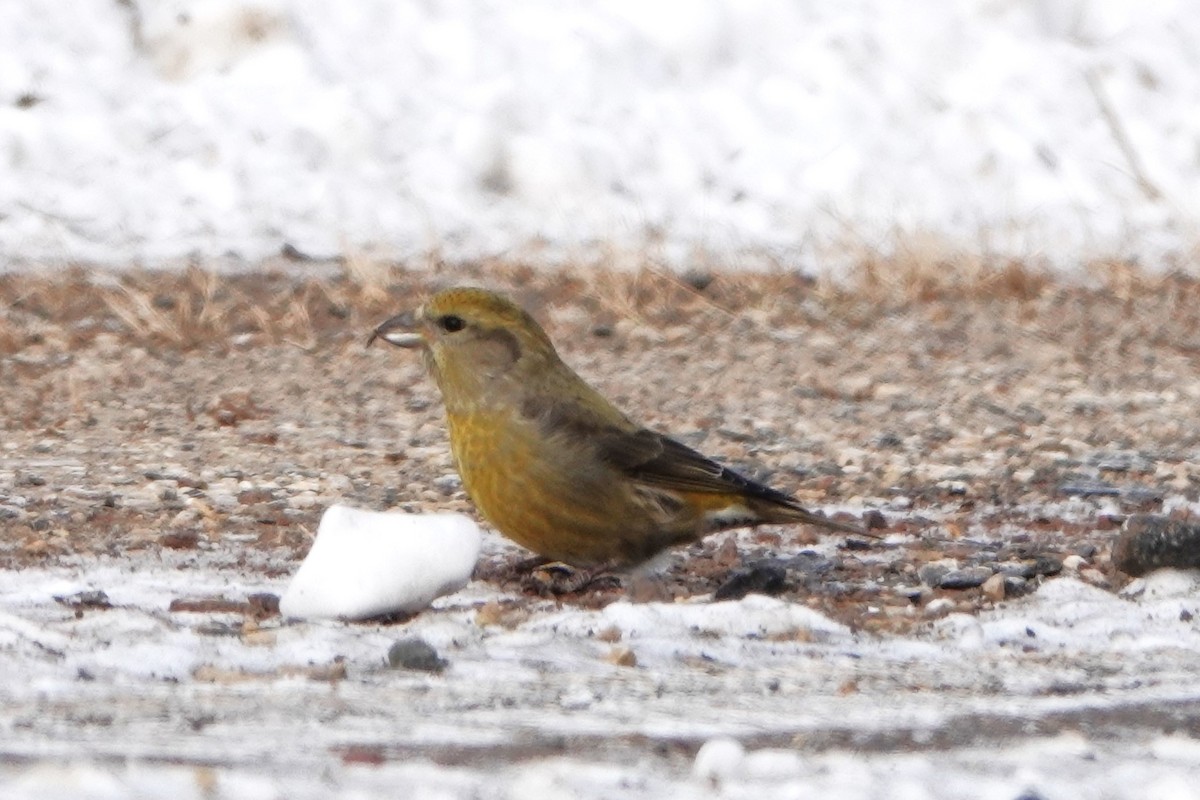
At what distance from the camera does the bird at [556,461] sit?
18.7 ft

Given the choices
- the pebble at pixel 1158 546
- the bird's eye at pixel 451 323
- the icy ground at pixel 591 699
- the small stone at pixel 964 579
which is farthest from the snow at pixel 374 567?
the pebble at pixel 1158 546

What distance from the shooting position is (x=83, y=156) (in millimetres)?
13859

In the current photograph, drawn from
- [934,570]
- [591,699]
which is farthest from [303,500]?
[591,699]

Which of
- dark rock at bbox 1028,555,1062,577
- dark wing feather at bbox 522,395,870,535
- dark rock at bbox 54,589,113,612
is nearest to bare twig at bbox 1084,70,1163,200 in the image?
dark rock at bbox 1028,555,1062,577

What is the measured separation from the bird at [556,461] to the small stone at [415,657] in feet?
4.04

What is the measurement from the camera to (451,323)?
245 inches

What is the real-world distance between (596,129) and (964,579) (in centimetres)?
953

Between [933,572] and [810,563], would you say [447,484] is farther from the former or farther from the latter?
[933,572]

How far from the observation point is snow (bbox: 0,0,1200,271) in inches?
515

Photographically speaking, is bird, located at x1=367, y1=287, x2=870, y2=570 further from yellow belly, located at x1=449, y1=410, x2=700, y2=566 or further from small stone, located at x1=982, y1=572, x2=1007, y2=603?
small stone, located at x1=982, y1=572, x2=1007, y2=603

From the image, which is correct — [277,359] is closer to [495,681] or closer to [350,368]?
[350,368]

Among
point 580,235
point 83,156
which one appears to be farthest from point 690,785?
point 83,156

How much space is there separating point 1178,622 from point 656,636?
4.17 feet

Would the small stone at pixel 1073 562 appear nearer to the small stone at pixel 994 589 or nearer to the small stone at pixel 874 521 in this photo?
the small stone at pixel 994 589
